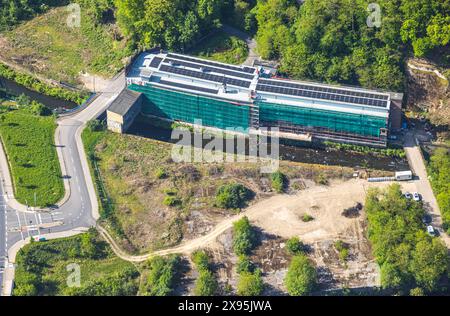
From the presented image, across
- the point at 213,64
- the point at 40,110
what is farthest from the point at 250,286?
the point at 40,110

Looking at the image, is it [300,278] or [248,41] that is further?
[248,41]

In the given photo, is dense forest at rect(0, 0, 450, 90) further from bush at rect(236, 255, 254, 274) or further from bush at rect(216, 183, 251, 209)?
bush at rect(236, 255, 254, 274)

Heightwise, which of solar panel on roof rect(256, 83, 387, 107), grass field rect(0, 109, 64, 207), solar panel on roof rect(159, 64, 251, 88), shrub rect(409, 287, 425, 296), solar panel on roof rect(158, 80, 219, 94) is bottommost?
shrub rect(409, 287, 425, 296)

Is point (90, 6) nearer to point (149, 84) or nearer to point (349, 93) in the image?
point (149, 84)

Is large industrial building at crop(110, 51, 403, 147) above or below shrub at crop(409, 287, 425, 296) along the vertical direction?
above

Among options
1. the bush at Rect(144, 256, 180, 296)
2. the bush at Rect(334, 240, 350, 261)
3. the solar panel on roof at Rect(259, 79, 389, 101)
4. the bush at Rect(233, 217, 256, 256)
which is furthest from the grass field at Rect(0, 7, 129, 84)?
the bush at Rect(334, 240, 350, 261)

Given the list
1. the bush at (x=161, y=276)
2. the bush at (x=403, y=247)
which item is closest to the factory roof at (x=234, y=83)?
the bush at (x=403, y=247)

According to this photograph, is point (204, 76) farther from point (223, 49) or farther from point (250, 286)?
point (250, 286)
